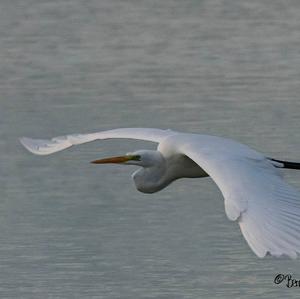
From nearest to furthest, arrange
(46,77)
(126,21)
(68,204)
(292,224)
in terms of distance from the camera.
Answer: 1. (292,224)
2. (68,204)
3. (46,77)
4. (126,21)

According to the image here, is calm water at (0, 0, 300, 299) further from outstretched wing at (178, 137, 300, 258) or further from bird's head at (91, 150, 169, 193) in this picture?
outstretched wing at (178, 137, 300, 258)

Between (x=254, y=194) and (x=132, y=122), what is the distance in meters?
2.93

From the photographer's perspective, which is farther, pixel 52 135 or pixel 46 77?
pixel 46 77

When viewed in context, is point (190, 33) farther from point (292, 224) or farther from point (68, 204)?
point (292, 224)

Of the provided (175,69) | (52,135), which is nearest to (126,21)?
(175,69)

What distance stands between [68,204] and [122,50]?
285 cm

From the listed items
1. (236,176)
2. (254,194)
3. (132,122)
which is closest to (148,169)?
(236,176)

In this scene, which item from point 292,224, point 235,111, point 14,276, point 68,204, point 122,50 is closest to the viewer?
point 292,224

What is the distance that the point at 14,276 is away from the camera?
17.2 ft

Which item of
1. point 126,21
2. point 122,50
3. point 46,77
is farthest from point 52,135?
point 126,21

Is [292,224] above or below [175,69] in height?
above

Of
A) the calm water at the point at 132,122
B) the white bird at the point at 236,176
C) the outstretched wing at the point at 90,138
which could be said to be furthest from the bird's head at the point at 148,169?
the calm water at the point at 132,122

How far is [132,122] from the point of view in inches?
272

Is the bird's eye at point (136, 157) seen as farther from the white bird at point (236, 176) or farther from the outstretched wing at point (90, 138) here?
the outstretched wing at point (90, 138)
